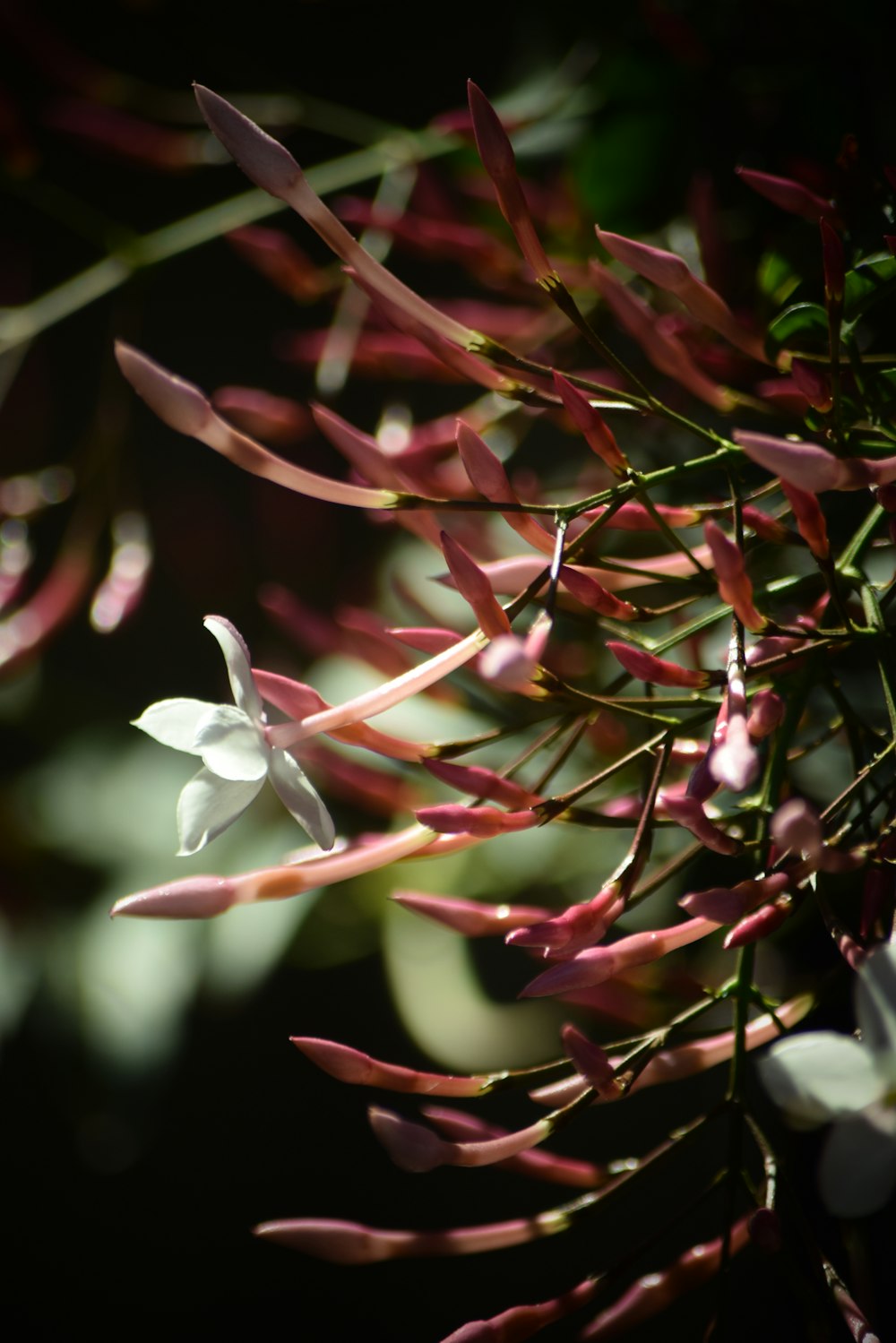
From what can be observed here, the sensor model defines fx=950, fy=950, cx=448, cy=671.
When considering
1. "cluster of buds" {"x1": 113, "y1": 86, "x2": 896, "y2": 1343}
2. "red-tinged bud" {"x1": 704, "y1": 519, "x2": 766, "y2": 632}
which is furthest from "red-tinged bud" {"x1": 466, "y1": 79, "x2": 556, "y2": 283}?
"red-tinged bud" {"x1": 704, "y1": 519, "x2": 766, "y2": 632}

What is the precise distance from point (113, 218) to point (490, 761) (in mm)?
568

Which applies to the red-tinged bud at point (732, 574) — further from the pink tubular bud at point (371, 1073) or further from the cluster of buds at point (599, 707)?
the pink tubular bud at point (371, 1073)

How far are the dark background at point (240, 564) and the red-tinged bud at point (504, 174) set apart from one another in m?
0.13

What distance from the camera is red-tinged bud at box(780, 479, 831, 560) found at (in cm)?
23

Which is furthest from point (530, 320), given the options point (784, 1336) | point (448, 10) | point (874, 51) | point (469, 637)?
point (784, 1336)

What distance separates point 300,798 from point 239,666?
0.11ft

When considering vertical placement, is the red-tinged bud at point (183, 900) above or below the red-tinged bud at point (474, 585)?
below

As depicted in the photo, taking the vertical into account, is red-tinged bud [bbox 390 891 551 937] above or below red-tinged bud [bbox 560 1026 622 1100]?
below

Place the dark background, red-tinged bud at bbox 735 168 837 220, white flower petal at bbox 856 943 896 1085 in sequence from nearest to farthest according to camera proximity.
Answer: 1. white flower petal at bbox 856 943 896 1085
2. red-tinged bud at bbox 735 168 837 220
3. the dark background

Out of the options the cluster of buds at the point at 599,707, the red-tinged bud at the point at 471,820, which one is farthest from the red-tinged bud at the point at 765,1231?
the red-tinged bud at the point at 471,820

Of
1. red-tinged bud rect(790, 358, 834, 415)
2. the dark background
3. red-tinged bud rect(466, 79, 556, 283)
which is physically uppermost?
red-tinged bud rect(466, 79, 556, 283)

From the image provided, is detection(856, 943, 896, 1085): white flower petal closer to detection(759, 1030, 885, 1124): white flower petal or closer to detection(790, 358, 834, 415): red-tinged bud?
detection(759, 1030, 885, 1124): white flower petal

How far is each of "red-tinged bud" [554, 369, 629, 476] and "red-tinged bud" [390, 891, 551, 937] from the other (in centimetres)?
13

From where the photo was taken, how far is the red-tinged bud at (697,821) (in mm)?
207
